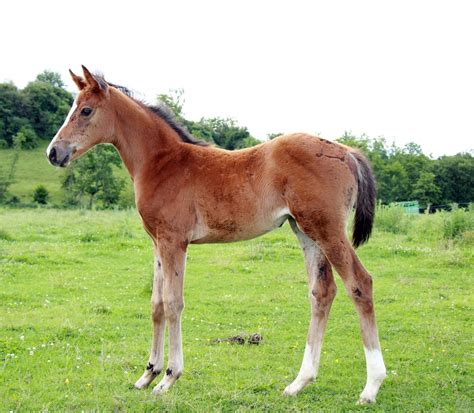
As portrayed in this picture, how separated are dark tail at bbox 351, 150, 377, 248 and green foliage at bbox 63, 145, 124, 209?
39777 millimetres

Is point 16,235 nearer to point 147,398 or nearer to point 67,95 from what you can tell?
point 147,398

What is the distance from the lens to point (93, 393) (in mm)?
5539

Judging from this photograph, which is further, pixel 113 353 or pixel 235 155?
pixel 113 353

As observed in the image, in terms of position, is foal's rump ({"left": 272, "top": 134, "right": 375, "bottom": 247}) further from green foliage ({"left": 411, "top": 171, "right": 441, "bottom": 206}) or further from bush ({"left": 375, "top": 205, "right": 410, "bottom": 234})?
green foliage ({"left": 411, "top": 171, "right": 441, "bottom": 206})

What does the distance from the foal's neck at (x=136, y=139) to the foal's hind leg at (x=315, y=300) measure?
158 centimetres

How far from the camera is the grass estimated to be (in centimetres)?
553

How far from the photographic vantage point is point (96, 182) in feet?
148

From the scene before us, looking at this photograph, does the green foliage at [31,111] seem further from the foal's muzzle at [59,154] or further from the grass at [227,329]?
the foal's muzzle at [59,154]

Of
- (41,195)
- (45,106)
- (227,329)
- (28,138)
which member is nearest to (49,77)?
(45,106)

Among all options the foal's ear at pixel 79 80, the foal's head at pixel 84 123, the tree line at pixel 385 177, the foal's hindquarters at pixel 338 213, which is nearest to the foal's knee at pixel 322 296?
the foal's hindquarters at pixel 338 213

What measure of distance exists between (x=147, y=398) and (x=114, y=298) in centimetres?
517

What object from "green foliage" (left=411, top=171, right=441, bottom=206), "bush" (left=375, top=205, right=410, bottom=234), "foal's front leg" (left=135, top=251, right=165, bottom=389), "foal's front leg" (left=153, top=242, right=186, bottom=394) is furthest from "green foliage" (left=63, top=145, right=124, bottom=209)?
"foal's front leg" (left=153, top=242, right=186, bottom=394)

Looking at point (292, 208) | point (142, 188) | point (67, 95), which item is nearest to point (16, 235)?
point (142, 188)

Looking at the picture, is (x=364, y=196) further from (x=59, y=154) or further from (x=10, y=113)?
(x=10, y=113)
